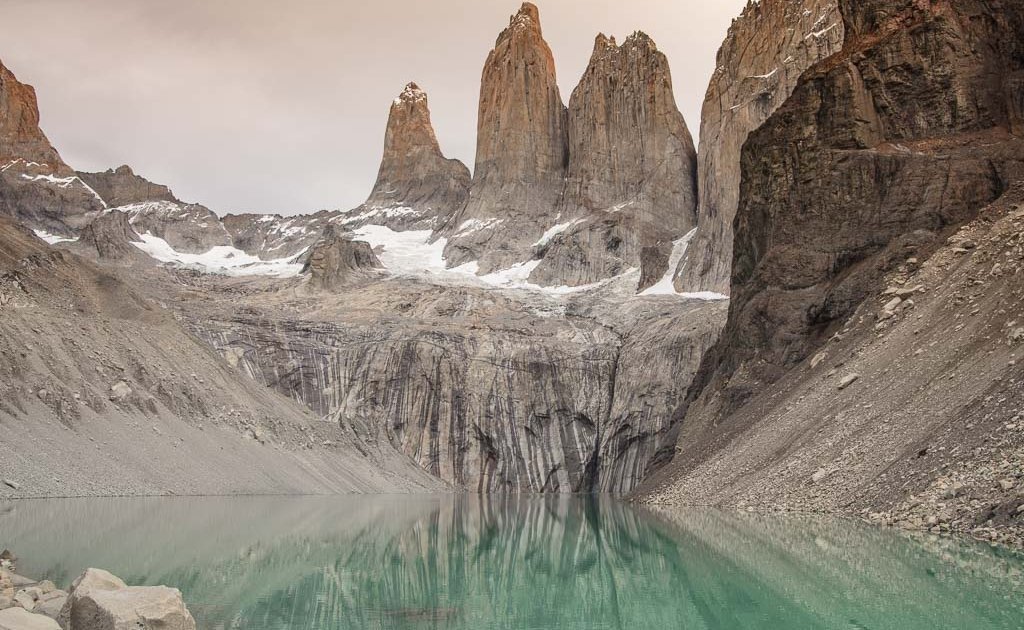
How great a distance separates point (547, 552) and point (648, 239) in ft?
292

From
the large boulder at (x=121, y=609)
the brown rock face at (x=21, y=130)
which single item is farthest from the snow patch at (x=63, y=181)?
the large boulder at (x=121, y=609)

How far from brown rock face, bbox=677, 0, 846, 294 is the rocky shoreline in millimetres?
82702

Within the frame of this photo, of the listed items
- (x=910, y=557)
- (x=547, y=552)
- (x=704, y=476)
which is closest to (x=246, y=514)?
(x=547, y=552)

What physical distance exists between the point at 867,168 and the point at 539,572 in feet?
109

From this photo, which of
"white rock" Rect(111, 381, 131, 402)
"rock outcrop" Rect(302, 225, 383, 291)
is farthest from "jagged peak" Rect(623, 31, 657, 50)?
"white rock" Rect(111, 381, 131, 402)

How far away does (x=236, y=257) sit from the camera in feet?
496

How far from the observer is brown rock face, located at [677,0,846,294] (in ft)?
283

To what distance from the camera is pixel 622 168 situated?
120m

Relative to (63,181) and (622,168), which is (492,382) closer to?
(622,168)

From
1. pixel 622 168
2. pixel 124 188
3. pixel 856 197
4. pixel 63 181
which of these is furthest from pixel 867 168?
pixel 124 188

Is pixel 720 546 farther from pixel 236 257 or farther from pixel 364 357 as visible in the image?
pixel 236 257

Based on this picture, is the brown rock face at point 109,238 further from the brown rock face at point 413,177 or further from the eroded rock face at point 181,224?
the brown rock face at point 413,177

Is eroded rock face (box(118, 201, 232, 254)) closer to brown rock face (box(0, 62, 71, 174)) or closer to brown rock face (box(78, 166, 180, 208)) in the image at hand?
brown rock face (box(78, 166, 180, 208))

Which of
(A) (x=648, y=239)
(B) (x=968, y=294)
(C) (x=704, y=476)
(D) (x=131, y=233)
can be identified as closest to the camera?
(B) (x=968, y=294)
